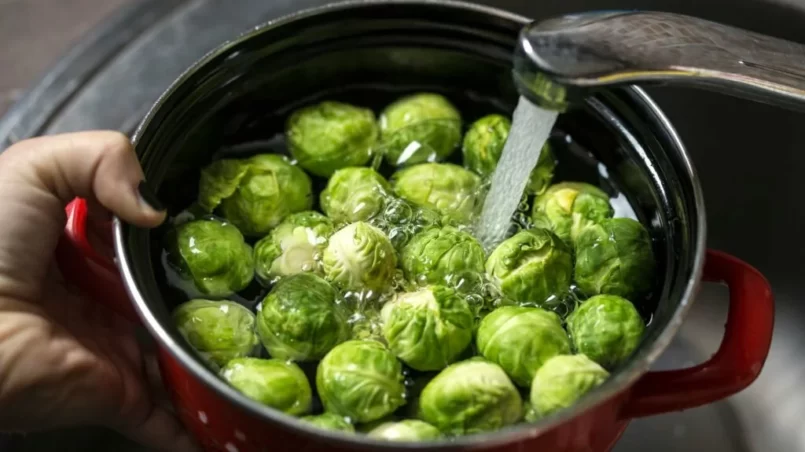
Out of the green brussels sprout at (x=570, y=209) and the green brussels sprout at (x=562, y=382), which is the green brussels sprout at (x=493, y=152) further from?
the green brussels sprout at (x=562, y=382)

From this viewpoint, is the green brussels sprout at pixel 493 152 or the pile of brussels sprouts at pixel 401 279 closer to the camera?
the pile of brussels sprouts at pixel 401 279

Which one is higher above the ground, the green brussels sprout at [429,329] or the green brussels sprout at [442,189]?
the green brussels sprout at [442,189]

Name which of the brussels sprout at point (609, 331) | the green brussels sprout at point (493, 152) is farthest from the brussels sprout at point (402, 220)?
the brussels sprout at point (609, 331)

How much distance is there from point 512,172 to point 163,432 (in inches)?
20.2

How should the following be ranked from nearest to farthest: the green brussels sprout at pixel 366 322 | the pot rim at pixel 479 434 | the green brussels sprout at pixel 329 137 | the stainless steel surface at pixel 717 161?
1. the pot rim at pixel 479 434
2. the green brussels sprout at pixel 366 322
3. the green brussels sprout at pixel 329 137
4. the stainless steel surface at pixel 717 161

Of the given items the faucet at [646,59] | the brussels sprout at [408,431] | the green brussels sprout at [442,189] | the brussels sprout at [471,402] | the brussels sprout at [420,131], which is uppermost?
the faucet at [646,59]

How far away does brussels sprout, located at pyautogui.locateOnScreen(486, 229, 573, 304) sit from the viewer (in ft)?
2.82

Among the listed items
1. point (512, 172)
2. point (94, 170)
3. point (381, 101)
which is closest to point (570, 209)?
point (512, 172)

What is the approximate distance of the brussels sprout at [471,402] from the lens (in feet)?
2.45

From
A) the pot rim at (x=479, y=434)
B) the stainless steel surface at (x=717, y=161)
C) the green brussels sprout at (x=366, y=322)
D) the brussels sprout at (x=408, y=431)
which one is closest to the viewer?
the pot rim at (x=479, y=434)

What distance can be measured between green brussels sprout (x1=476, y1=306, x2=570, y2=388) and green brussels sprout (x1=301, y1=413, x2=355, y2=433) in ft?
0.52

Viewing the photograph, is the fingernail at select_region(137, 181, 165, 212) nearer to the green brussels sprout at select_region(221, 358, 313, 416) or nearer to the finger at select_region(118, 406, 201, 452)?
the green brussels sprout at select_region(221, 358, 313, 416)

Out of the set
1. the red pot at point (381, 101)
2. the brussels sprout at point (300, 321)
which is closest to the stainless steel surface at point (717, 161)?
the red pot at point (381, 101)

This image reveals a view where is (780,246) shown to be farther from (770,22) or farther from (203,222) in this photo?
(203,222)
